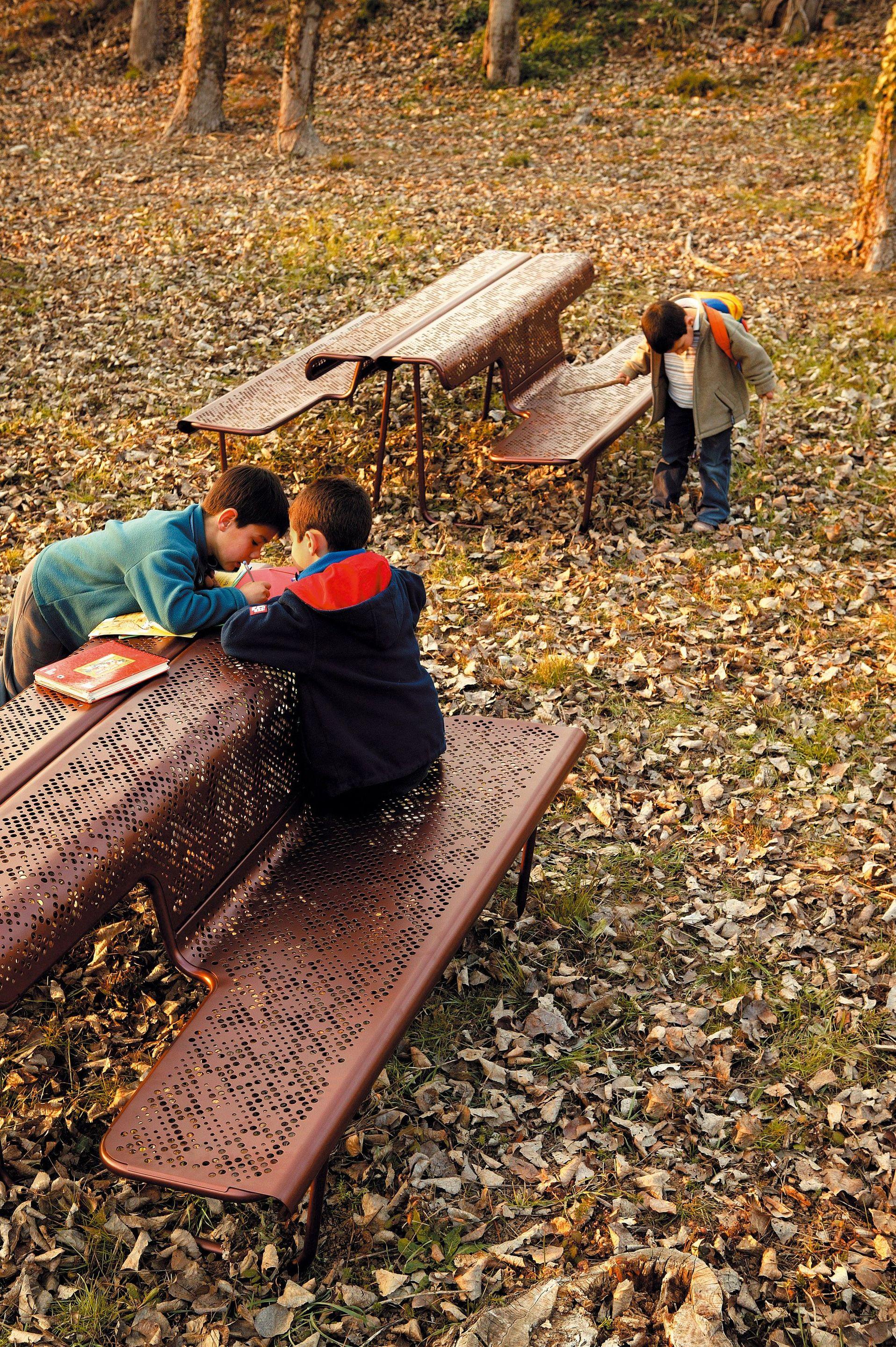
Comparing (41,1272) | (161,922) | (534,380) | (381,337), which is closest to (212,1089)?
(161,922)

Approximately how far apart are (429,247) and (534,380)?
13.4ft

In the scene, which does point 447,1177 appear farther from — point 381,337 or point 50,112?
point 50,112

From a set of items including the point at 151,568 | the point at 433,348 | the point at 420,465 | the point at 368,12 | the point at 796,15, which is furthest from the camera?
the point at 368,12

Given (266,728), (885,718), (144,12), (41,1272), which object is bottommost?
(41,1272)

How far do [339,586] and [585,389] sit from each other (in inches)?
168

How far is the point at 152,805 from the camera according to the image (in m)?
2.81

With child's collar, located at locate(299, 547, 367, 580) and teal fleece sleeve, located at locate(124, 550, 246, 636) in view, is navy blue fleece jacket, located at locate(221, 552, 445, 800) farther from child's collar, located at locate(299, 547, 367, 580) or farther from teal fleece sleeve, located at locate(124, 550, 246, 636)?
teal fleece sleeve, located at locate(124, 550, 246, 636)

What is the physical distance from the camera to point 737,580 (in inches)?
239

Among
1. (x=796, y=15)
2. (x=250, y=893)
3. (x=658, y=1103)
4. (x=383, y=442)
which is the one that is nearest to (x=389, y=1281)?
(x=658, y=1103)

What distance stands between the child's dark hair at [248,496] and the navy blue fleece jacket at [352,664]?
0.56m

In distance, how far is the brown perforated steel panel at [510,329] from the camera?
19.8 feet

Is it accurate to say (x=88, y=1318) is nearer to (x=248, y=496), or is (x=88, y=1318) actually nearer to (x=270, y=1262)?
(x=270, y=1262)

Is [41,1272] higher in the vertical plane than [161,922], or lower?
lower

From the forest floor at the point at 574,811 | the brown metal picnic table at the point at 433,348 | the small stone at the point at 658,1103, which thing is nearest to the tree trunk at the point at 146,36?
the forest floor at the point at 574,811
